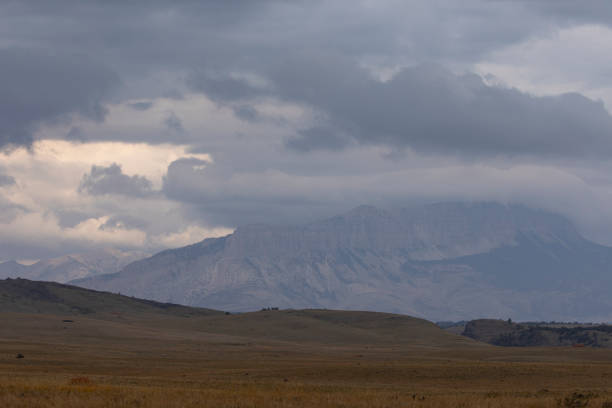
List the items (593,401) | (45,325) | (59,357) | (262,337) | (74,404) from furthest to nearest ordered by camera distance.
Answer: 1. (262,337)
2. (45,325)
3. (59,357)
4. (593,401)
5. (74,404)

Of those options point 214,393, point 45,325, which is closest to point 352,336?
point 45,325

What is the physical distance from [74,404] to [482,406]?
58.3 feet

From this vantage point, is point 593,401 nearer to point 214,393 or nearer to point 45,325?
point 214,393

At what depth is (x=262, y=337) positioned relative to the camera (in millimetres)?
191500

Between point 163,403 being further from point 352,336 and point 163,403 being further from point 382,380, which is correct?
point 352,336

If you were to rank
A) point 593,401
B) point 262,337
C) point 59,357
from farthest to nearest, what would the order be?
point 262,337 < point 59,357 < point 593,401

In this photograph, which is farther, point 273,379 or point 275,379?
point 275,379

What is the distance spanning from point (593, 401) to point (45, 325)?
468ft

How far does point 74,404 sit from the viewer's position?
38281 mm

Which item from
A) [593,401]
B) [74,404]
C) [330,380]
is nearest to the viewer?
[74,404]

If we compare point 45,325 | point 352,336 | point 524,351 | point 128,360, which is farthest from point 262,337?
point 128,360

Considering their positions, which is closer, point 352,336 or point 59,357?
point 59,357

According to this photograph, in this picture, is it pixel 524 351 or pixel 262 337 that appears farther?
pixel 262 337

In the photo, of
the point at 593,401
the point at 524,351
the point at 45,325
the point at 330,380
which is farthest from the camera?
the point at 45,325
